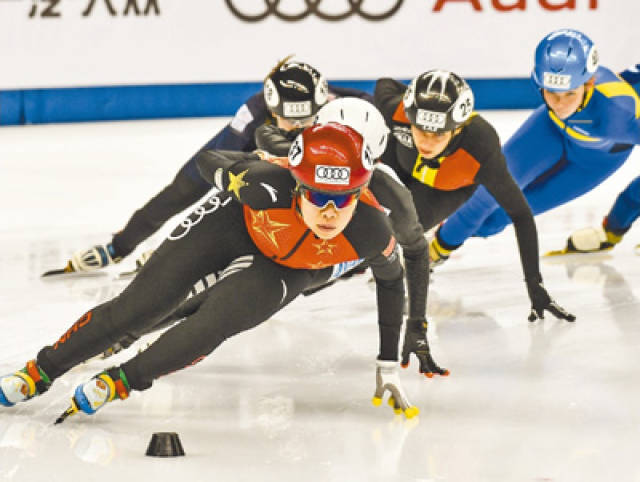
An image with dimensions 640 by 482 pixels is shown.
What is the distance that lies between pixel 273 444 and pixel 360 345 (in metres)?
1.08

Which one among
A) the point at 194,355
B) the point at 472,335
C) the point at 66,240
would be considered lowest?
the point at 66,240

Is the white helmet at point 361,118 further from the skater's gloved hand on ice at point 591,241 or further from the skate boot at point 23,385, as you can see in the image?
the skater's gloved hand on ice at point 591,241

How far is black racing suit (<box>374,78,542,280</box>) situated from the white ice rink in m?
0.39

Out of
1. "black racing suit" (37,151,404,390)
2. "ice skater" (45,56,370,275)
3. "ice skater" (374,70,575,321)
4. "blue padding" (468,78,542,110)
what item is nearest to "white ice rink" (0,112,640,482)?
"ice skater" (45,56,370,275)

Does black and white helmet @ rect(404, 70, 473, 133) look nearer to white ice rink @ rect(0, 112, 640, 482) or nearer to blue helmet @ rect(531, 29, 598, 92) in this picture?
blue helmet @ rect(531, 29, 598, 92)

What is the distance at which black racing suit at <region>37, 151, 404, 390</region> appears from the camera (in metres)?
3.07

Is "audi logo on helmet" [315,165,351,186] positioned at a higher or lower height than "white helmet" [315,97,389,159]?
higher

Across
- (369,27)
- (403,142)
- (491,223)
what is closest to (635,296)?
(491,223)

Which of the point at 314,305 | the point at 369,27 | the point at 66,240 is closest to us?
the point at 314,305

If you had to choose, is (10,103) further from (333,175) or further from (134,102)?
(333,175)

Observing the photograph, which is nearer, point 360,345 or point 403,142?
point 360,345

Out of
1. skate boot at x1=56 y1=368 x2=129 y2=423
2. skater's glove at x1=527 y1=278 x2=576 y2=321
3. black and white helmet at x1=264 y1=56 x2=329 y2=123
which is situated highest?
black and white helmet at x1=264 y1=56 x2=329 y2=123

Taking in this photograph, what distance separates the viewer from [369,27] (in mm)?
9797

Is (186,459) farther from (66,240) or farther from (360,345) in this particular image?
(66,240)
